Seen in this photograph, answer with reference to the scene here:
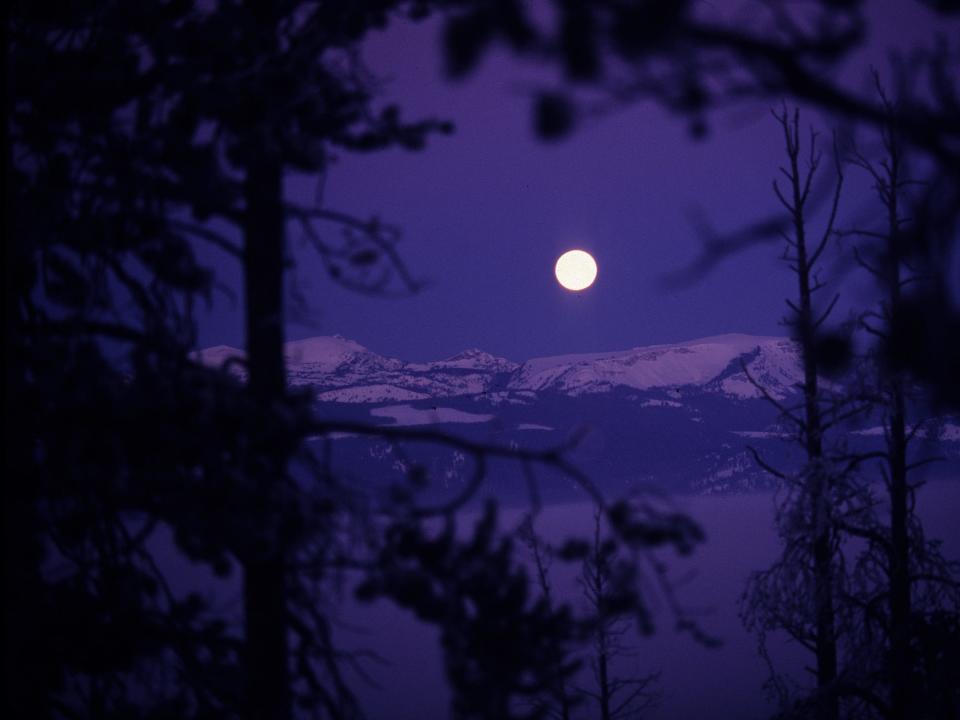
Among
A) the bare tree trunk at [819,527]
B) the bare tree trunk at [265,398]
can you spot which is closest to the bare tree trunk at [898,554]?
the bare tree trunk at [819,527]

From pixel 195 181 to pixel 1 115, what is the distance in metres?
1.29

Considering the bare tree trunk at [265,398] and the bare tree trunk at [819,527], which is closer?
the bare tree trunk at [265,398]

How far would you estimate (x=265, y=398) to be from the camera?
3.98 meters

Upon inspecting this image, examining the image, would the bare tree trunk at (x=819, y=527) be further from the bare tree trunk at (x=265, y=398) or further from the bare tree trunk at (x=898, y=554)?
the bare tree trunk at (x=265, y=398)

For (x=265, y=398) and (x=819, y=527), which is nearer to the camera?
(x=265, y=398)

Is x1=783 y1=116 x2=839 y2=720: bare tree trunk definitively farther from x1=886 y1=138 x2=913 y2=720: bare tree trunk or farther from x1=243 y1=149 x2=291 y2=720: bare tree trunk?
x1=243 y1=149 x2=291 y2=720: bare tree trunk

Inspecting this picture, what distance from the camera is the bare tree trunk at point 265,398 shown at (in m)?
3.91

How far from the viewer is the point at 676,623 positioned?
3.55m

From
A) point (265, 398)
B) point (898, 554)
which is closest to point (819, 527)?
point (898, 554)

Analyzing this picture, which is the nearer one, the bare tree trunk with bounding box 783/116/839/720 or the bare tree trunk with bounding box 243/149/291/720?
the bare tree trunk with bounding box 243/149/291/720

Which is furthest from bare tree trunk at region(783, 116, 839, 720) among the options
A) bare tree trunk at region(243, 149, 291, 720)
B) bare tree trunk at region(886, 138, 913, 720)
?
bare tree trunk at region(243, 149, 291, 720)

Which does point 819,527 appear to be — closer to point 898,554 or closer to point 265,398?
point 898,554

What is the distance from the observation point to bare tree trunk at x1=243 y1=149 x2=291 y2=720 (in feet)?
12.8

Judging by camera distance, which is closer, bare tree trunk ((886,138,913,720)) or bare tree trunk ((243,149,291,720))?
bare tree trunk ((243,149,291,720))
